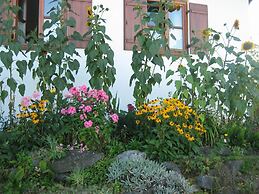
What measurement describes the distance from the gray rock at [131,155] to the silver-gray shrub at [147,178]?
142 mm

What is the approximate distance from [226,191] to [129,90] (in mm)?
2970

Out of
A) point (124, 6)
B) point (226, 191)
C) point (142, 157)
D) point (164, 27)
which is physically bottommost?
point (226, 191)

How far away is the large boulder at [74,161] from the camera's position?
13.4 ft

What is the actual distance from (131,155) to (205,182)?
78cm

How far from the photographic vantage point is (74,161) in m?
4.14

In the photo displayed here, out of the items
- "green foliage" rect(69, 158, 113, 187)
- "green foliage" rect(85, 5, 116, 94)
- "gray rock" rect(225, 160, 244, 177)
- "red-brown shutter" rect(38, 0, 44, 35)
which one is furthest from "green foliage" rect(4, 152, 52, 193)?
"red-brown shutter" rect(38, 0, 44, 35)

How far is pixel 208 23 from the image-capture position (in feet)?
24.6

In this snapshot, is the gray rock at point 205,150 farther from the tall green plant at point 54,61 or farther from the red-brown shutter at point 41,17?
the red-brown shutter at point 41,17

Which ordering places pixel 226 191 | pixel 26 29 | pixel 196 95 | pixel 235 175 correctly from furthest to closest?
pixel 26 29 → pixel 196 95 → pixel 235 175 → pixel 226 191

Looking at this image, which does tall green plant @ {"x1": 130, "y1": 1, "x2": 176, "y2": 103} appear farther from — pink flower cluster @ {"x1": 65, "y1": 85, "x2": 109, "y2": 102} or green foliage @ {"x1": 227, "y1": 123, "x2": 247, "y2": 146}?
green foliage @ {"x1": 227, "y1": 123, "x2": 247, "y2": 146}

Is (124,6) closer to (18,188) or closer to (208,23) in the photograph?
(208,23)

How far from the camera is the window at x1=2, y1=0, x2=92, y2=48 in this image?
651 cm

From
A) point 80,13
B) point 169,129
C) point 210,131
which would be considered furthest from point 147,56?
point 80,13

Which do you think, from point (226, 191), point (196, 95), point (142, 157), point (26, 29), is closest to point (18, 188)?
point (142, 157)
